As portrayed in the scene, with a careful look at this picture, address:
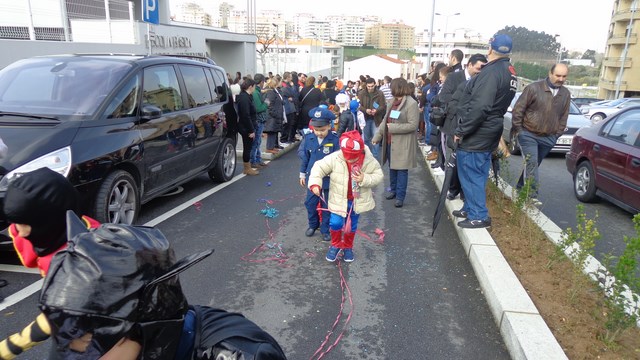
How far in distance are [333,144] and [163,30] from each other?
815 inches

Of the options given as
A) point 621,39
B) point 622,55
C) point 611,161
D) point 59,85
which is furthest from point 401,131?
point 621,39

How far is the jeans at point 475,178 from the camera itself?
5.13 meters

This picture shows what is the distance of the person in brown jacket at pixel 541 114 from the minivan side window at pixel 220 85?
181 inches

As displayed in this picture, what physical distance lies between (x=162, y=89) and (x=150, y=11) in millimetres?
3339

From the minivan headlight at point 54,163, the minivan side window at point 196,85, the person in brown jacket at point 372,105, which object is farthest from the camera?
the person in brown jacket at point 372,105

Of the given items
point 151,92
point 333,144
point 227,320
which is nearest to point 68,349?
point 227,320

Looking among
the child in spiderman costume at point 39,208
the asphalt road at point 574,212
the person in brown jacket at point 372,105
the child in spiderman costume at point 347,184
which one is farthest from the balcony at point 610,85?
the child in spiderman costume at point 39,208

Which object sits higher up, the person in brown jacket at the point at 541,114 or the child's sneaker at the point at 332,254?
the person in brown jacket at the point at 541,114

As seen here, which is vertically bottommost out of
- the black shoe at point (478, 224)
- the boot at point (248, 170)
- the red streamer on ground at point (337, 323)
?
the boot at point (248, 170)

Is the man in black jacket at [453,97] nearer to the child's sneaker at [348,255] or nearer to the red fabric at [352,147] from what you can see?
the red fabric at [352,147]

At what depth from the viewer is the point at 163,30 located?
897 inches

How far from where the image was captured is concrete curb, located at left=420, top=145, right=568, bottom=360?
2967 millimetres

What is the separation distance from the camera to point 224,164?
764 cm

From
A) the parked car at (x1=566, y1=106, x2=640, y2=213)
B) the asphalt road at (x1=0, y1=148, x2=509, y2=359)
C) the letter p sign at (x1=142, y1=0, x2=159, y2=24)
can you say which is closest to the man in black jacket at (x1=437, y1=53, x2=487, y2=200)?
the asphalt road at (x1=0, y1=148, x2=509, y2=359)
